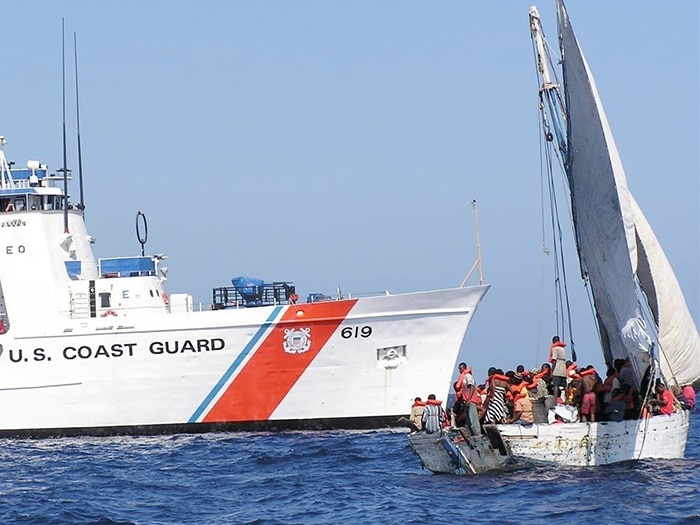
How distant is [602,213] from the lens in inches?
1115

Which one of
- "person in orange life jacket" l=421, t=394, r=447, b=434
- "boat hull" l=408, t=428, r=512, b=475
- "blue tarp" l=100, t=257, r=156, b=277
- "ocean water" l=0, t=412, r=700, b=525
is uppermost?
"blue tarp" l=100, t=257, r=156, b=277

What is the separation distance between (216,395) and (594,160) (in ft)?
44.5

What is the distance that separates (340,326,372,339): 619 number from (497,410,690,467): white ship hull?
10247mm

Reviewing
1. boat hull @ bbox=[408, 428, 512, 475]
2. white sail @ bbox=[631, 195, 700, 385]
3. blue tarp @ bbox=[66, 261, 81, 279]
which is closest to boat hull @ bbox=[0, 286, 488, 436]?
blue tarp @ bbox=[66, 261, 81, 279]

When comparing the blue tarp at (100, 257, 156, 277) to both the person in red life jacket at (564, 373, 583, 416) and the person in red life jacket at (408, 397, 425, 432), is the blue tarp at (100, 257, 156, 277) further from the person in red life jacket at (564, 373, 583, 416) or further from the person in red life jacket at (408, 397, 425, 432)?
the person in red life jacket at (564, 373, 583, 416)

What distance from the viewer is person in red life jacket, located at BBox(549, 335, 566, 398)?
1110 inches

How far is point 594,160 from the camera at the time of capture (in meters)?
28.6

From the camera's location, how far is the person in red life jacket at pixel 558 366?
28188 mm

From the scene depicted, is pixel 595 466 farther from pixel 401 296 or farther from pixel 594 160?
pixel 401 296

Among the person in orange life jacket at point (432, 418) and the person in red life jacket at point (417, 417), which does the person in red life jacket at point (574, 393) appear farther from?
the person in red life jacket at point (417, 417)

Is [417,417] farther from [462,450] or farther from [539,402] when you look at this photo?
[539,402]

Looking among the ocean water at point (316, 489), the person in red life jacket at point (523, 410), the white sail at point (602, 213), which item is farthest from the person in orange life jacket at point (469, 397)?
the white sail at point (602, 213)

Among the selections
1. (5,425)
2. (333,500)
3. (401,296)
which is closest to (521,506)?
(333,500)

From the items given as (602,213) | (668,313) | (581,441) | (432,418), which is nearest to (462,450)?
(432,418)
